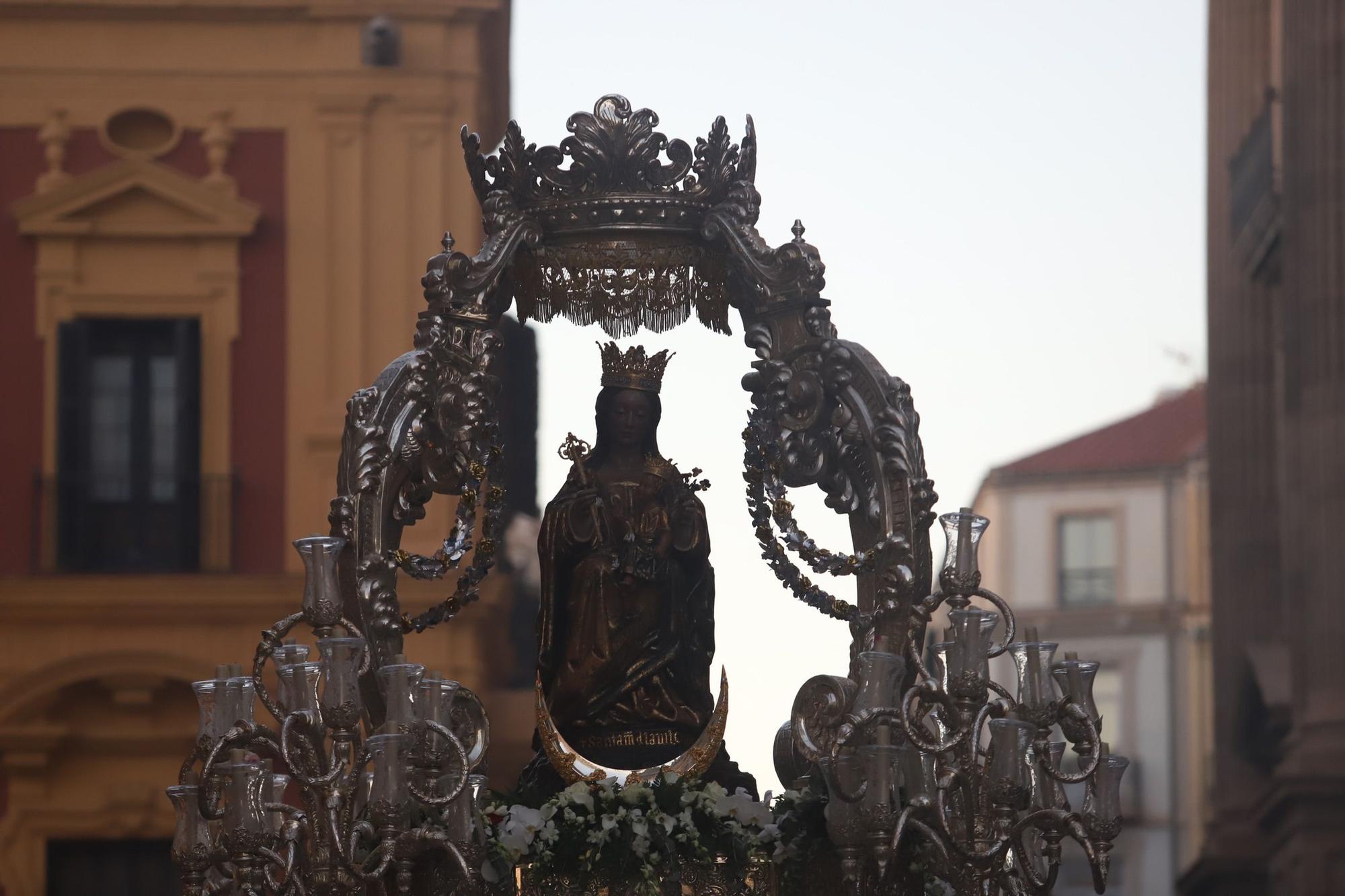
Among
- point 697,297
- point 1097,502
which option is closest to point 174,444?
point 697,297

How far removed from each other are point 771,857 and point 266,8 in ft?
46.2

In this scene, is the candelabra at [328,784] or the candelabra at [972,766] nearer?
the candelabra at [328,784]

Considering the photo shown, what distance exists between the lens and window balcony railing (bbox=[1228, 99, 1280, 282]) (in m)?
23.7

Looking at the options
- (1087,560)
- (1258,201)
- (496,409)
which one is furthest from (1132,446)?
(496,409)

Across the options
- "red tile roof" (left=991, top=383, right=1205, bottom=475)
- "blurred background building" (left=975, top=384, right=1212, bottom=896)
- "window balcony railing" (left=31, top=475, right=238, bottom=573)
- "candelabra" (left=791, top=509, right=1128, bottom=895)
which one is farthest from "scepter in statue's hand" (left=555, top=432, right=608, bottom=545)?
"red tile roof" (left=991, top=383, right=1205, bottom=475)

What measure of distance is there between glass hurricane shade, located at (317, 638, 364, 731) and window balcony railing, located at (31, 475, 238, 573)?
1238 cm

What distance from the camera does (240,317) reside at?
23.9 meters

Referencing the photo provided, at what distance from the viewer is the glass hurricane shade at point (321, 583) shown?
11.7m

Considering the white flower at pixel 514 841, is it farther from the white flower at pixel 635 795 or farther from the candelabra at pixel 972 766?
the candelabra at pixel 972 766

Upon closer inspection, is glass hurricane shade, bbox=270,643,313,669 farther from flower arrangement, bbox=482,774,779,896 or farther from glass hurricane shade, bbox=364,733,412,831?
flower arrangement, bbox=482,774,779,896

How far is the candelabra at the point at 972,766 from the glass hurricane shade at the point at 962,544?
8.6 inches

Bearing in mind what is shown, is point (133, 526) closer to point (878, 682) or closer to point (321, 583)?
point (321, 583)

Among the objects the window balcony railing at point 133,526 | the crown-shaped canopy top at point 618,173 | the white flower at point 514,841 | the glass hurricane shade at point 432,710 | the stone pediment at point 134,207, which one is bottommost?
the white flower at point 514,841

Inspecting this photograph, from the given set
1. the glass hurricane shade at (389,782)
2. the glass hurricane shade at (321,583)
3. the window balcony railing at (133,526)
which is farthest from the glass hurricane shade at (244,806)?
the window balcony railing at (133,526)
